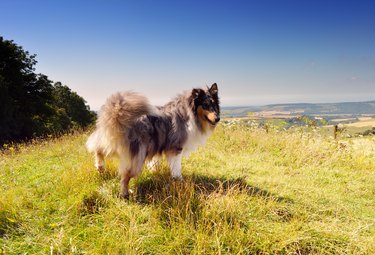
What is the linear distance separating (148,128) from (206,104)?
1.34m

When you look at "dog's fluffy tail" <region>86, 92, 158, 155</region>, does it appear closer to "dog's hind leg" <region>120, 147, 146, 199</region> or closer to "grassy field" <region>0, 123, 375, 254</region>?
"dog's hind leg" <region>120, 147, 146, 199</region>

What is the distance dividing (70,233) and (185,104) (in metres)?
2.95

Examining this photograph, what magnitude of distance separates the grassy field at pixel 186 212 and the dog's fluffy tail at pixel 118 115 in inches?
34.9

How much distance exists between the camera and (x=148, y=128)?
4.19 meters

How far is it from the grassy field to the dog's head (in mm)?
1279

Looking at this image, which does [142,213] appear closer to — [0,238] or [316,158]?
[0,238]

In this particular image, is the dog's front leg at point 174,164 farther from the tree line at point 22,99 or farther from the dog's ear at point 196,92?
the tree line at point 22,99

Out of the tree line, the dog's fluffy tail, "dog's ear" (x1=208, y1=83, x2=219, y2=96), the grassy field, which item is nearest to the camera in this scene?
the grassy field

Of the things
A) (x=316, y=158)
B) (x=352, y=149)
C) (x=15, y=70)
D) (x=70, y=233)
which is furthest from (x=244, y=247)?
(x=15, y=70)

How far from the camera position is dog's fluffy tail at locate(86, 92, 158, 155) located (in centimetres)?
377

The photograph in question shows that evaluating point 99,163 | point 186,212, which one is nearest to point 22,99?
point 99,163

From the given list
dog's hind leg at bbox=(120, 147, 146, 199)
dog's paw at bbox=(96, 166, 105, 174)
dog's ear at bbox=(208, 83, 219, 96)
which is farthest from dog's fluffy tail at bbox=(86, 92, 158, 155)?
dog's ear at bbox=(208, 83, 219, 96)

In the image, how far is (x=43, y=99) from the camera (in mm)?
25500

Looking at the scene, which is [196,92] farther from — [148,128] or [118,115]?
[118,115]
